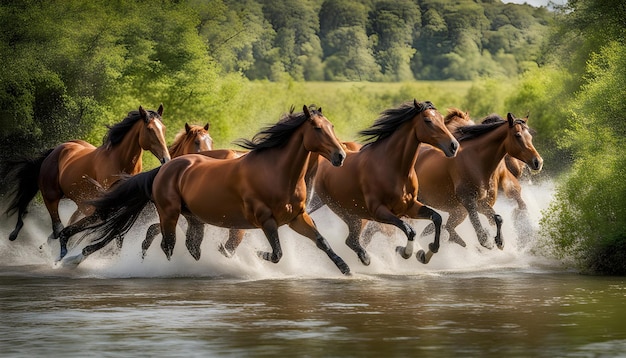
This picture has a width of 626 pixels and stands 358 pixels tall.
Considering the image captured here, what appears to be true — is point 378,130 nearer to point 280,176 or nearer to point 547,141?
point 280,176

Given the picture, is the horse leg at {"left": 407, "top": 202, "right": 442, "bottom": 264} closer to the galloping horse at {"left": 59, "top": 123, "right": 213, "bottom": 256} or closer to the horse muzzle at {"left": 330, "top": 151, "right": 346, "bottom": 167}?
the horse muzzle at {"left": 330, "top": 151, "right": 346, "bottom": 167}

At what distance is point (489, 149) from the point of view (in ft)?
51.6

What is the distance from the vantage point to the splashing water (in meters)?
14.6

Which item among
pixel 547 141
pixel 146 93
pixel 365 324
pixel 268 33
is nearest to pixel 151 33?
pixel 146 93

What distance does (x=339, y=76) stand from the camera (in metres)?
121

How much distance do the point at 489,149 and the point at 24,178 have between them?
22.5ft

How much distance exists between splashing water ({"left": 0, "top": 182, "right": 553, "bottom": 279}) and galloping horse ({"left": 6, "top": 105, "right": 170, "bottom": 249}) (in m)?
0.67

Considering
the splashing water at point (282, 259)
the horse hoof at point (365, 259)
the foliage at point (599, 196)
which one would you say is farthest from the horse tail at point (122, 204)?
the foliage at point (599, 196)

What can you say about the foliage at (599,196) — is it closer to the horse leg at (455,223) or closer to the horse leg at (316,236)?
the horse leg at (455,223)

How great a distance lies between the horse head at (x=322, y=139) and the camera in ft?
42.6

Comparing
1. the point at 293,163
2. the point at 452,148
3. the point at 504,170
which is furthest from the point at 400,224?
the point at 504,170

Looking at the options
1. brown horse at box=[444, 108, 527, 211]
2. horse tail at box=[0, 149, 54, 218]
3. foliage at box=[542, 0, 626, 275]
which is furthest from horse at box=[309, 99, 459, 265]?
horse tail at box=[0, 149, 54, 218]

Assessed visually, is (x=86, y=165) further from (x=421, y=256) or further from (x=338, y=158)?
(x=338, y=158)

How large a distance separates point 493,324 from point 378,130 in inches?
206
